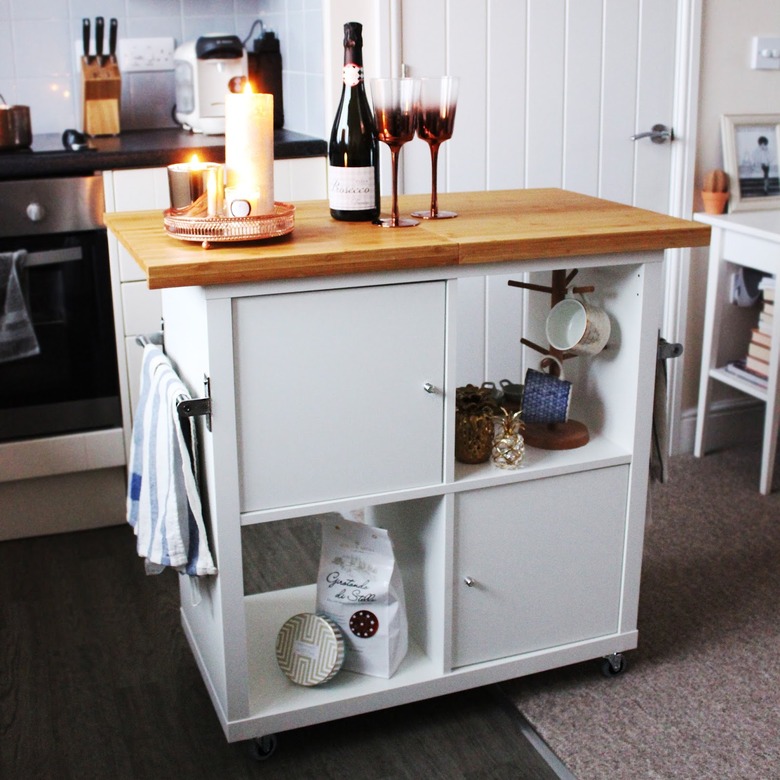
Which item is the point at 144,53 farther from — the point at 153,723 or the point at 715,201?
the point at 153,723

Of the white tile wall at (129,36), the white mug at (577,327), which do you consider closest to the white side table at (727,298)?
the white mug at (577,327)

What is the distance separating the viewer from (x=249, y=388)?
1756 mm

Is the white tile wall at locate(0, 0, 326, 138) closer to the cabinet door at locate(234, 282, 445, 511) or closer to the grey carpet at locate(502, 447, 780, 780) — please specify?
the cabinet door at locate(234, 282, 445, 511)

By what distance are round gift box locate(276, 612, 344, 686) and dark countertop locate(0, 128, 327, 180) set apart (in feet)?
4.23

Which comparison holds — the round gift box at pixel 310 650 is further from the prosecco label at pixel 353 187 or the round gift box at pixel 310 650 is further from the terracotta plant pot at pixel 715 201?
the terracotta plant pot at pixel 715 201

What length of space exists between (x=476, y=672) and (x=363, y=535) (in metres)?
0.34

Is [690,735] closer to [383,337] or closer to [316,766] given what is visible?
[316,766]

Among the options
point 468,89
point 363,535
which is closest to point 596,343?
point 363,535

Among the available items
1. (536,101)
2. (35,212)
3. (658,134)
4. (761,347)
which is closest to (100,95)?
(35,212)

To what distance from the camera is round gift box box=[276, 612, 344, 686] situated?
1.97m

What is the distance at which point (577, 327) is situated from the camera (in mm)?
2066

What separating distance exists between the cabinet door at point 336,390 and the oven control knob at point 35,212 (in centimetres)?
117

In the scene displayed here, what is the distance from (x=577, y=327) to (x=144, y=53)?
70.7 inches

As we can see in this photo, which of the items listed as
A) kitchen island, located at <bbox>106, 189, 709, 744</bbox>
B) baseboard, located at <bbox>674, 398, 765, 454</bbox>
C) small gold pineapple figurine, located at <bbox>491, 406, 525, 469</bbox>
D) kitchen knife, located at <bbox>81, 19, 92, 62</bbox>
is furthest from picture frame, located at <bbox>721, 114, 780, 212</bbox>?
kitchen knife, located at <bbox>81, 19, 92, 62</bbox>
